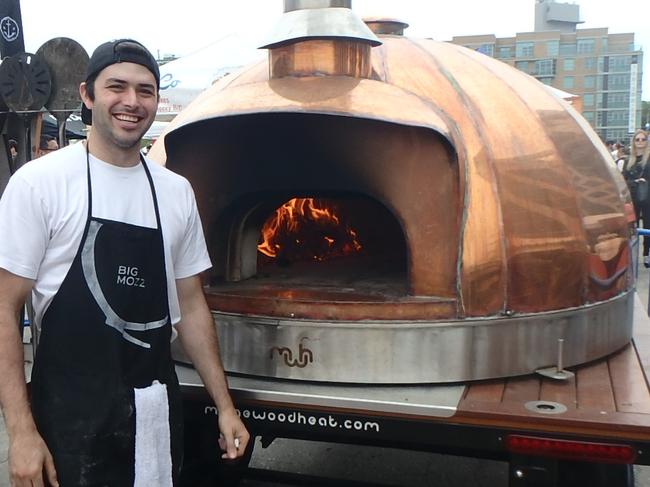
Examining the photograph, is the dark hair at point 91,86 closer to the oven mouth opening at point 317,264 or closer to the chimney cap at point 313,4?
the oven mouth opening at point 317,264

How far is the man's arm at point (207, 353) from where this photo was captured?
8.59ft

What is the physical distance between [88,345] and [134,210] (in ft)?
1.49

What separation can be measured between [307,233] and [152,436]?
9.22ft

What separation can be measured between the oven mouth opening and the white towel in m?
0.94

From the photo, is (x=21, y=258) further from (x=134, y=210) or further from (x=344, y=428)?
(x=344, y=428)

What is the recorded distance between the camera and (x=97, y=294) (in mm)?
2164

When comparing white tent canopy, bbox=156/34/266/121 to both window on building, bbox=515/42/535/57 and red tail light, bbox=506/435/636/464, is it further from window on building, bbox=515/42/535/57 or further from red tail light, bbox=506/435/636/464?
window on building, bbox=515/42/535/57

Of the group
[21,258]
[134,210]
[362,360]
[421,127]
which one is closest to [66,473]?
[21,258]

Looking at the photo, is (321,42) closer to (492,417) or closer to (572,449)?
(492,417)

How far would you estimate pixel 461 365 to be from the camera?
306 centimetres

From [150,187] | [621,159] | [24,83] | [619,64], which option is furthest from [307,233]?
[619,64]

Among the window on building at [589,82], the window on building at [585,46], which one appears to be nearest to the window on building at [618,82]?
the window on building at [589,82]

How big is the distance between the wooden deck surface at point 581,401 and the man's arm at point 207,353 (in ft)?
2.88

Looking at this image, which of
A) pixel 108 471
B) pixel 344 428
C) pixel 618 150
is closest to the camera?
Result: pixel 108 471
